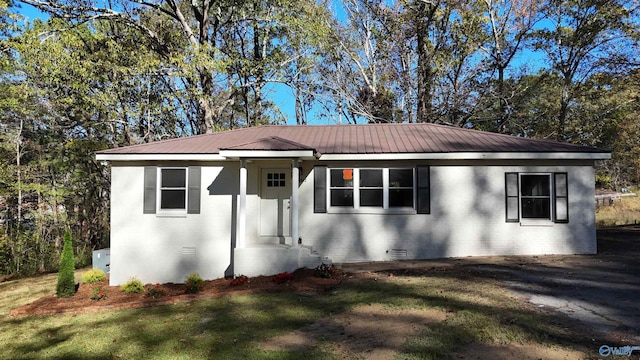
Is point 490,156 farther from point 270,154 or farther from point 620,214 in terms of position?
point 620,214

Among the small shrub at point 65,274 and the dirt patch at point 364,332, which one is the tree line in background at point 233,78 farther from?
the dirt patch at point 364,332

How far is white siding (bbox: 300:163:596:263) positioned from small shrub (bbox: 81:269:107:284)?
18.3 ft

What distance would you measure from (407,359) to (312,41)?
16.6 m

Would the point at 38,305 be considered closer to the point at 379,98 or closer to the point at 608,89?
the point at 379,98

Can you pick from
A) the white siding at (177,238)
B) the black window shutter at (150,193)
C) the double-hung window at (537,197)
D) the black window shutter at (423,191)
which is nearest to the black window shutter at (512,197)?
the double-hung window at (537,197)

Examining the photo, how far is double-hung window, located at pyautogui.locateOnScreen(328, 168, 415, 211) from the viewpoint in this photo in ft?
32.2

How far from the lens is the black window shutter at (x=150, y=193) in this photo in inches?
390

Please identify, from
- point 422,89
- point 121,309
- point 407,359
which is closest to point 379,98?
point 422,89

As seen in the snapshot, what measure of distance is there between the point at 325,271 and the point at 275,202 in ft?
8.65

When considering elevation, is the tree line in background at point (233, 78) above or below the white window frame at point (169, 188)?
above

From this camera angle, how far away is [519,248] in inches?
381

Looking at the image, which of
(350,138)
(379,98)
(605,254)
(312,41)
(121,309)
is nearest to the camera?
(121,309)

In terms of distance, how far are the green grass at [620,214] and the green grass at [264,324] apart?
15.5m

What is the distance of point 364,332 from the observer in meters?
4.86
